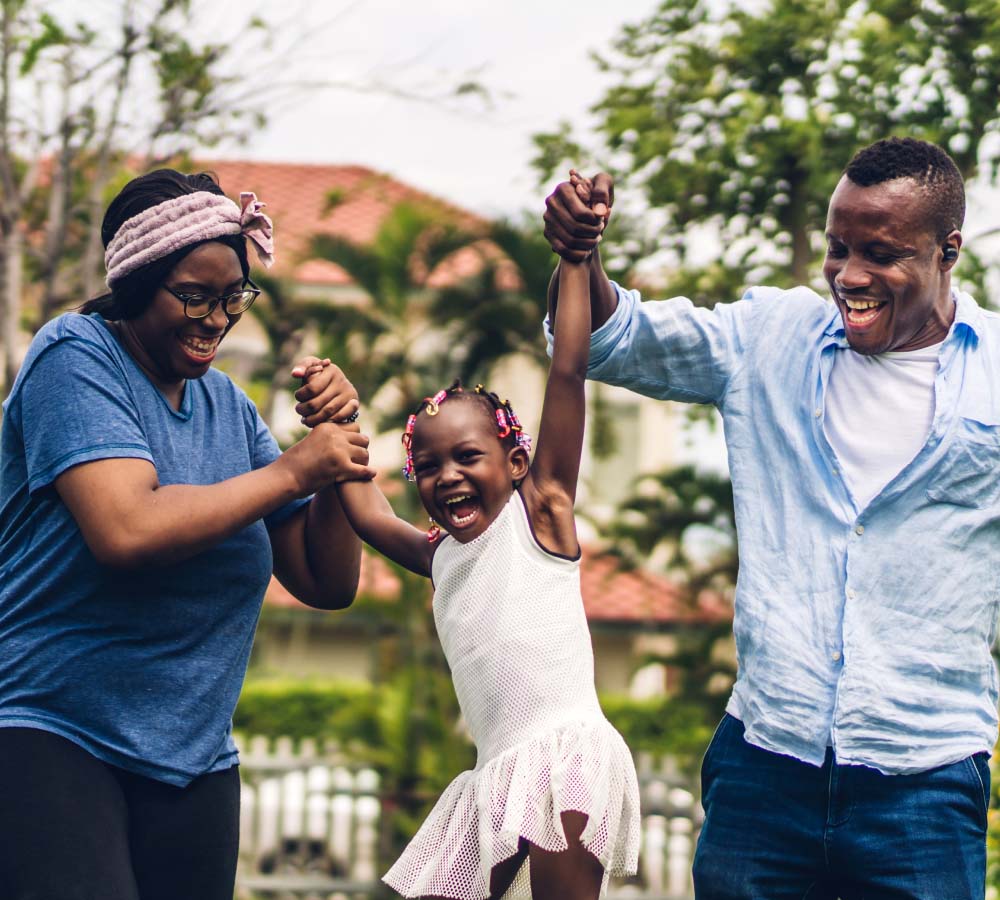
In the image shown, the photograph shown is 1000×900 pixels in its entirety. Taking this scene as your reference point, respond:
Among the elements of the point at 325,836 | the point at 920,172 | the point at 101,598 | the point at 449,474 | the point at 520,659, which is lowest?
the point at 325,836

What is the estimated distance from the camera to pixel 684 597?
939 centimetres

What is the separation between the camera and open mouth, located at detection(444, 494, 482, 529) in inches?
125

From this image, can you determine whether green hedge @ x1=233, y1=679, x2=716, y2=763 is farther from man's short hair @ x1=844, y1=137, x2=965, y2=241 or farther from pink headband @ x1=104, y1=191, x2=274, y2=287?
pink headband @ x1=104, y1=191, x2=274, y2=287

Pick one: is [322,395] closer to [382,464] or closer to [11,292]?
[11,292]

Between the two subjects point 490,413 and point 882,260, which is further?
point 490,413

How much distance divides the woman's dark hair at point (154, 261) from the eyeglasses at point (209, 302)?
0.04 m

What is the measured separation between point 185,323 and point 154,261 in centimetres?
14

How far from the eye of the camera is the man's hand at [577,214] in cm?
296

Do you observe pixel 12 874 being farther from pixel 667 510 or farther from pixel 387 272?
pixel 387 272

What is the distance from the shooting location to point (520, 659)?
3.05 meters

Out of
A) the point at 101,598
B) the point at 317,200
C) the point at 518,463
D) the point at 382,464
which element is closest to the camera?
the point at 101,598

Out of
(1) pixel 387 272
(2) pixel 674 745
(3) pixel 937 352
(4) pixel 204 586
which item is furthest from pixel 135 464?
(2) pixel 674 745

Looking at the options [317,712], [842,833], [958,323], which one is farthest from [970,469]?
[317,712]

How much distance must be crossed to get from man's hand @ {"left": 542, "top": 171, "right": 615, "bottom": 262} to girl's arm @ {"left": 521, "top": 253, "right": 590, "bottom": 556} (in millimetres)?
48
